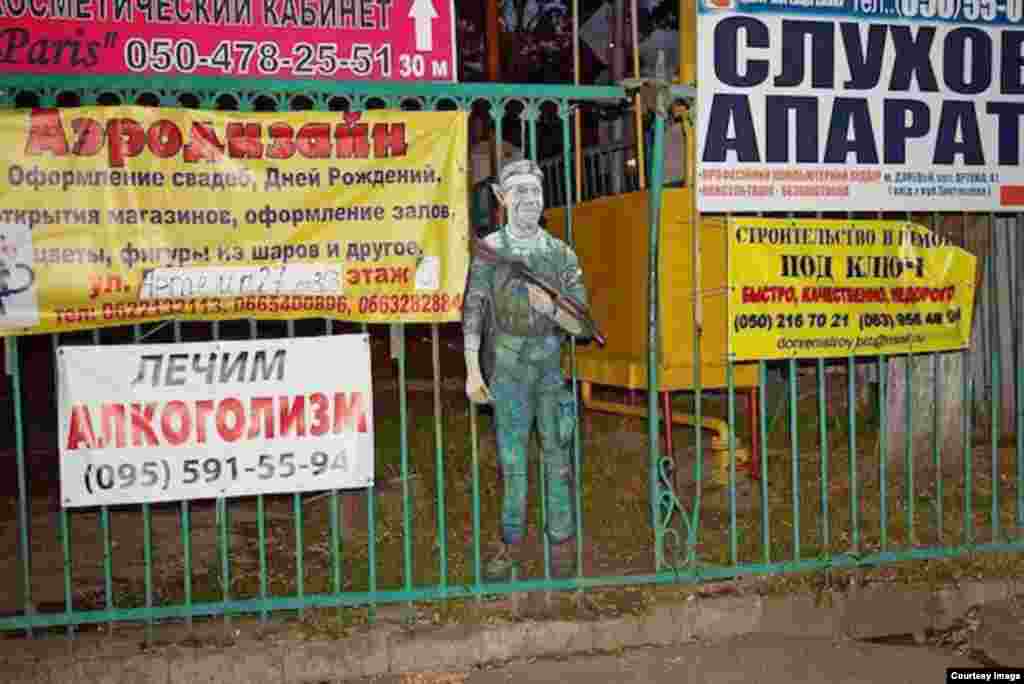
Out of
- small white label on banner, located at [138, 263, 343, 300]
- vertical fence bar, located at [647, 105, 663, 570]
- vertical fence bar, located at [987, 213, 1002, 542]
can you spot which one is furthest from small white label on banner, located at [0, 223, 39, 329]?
vertical fence bar, located at [987, 213, 1002, 542]

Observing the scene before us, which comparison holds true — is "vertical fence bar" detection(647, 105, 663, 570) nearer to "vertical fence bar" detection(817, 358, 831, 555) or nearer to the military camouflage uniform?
the military camouflage uniform

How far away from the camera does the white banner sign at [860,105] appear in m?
5.38

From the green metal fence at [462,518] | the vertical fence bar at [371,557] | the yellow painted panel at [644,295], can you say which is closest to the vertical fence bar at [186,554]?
the green metal fence at [462,518]

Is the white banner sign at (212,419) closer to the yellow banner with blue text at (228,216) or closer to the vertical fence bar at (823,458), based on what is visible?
the yellow banner with blue text at (228,216)

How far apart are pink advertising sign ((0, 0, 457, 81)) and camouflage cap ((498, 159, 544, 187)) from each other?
0.66 metres

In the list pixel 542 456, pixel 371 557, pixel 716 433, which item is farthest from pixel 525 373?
pixel 716 433

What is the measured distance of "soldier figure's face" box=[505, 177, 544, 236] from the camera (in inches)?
201

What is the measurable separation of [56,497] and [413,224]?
13.6 ft

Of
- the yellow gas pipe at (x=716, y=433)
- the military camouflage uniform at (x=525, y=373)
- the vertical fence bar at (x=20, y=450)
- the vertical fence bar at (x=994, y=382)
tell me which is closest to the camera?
the vertical fence bar at (x=20, y=450)

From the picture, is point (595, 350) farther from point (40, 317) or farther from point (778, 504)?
point (40, 317)

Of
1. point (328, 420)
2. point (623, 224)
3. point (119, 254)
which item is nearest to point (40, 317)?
point (119, 254)

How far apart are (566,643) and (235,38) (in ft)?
10.7

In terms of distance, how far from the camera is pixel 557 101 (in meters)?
5.15

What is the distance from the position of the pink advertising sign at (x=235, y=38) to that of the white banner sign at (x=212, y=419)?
4.46 feet
